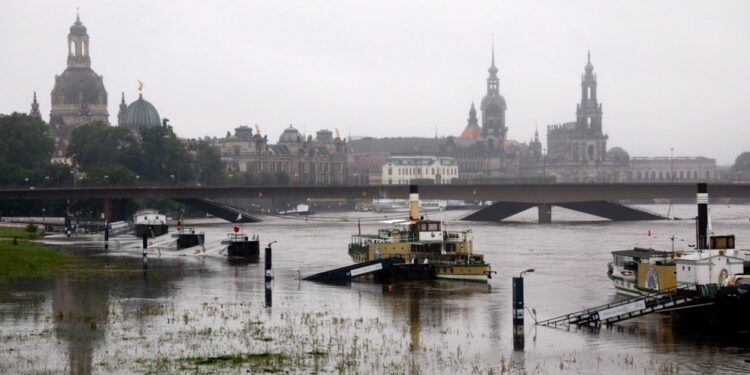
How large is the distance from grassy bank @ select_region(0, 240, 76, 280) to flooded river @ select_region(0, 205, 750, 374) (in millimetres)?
2552

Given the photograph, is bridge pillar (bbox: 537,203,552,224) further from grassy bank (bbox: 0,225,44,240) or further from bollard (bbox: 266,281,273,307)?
bollard (bbox: 266,281,273,307)

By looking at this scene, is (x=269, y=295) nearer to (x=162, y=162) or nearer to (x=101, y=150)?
(x=162, y=162)

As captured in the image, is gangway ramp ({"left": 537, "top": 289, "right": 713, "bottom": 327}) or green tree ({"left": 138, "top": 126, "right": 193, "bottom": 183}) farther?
green tree ({"left": 138, "top": 126, "right": 193, "bottom": 183})

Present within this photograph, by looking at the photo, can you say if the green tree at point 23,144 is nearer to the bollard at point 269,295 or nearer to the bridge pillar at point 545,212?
the bridge pillar at point 545,212

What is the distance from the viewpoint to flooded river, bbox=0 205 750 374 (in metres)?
41.8

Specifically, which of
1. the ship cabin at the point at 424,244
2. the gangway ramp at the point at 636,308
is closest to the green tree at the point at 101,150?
the ship cabin at the point at 424,244

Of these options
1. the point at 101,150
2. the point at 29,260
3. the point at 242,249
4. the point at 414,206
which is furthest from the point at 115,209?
the point at 414,206

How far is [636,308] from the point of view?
49.6 m

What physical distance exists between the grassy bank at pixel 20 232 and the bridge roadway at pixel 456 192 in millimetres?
21096

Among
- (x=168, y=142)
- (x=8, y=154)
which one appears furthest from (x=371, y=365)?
(x=168, y=142)

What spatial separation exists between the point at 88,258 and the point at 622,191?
69.3m

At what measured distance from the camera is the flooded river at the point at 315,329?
41.8 meters

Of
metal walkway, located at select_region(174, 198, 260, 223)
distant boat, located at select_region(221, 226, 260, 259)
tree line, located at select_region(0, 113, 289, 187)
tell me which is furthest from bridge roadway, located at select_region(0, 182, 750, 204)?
distant boat, located at select_region(221, 226, 260, 259)

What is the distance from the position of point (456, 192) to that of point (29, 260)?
72.7m
